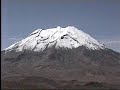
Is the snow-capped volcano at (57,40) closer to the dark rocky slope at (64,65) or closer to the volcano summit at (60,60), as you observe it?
the volcano summit at (60,60)

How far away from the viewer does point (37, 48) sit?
139000mm

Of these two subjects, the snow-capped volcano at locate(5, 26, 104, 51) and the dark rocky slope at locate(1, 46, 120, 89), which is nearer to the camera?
the dark rocky slope at locate(1, 46, 120, 89)

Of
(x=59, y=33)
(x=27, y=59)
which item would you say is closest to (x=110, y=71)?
(x=27, y=59)

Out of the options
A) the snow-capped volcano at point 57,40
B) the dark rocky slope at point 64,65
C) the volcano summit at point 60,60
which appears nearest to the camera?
the volcano summit at point 60,60

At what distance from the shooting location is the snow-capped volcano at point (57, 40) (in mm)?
139500

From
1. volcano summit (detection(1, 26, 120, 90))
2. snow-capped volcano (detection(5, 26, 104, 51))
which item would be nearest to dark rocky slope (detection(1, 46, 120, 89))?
volcano summit (detection(1, 26, 120, 90))

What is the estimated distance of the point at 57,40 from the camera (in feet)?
477

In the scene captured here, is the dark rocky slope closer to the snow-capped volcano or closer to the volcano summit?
the volcano summit

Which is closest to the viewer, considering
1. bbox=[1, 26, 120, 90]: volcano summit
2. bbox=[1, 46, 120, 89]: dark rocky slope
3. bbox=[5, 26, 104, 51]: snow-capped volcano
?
bbox=[1, 26, 120, 90]: volcano summit

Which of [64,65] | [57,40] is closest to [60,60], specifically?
[64,65]

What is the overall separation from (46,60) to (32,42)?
3333 cm

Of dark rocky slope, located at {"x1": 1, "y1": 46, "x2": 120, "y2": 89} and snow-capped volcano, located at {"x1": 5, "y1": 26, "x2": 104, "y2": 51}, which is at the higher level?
snow-capped volcano, located at {"x1": 5, "y1": 26, "x2": 104, "y2": 51}

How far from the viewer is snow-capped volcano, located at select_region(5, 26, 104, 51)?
13950 cm

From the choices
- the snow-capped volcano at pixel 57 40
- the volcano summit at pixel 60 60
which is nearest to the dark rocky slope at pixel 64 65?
the volcano summit at pixel 60 60
